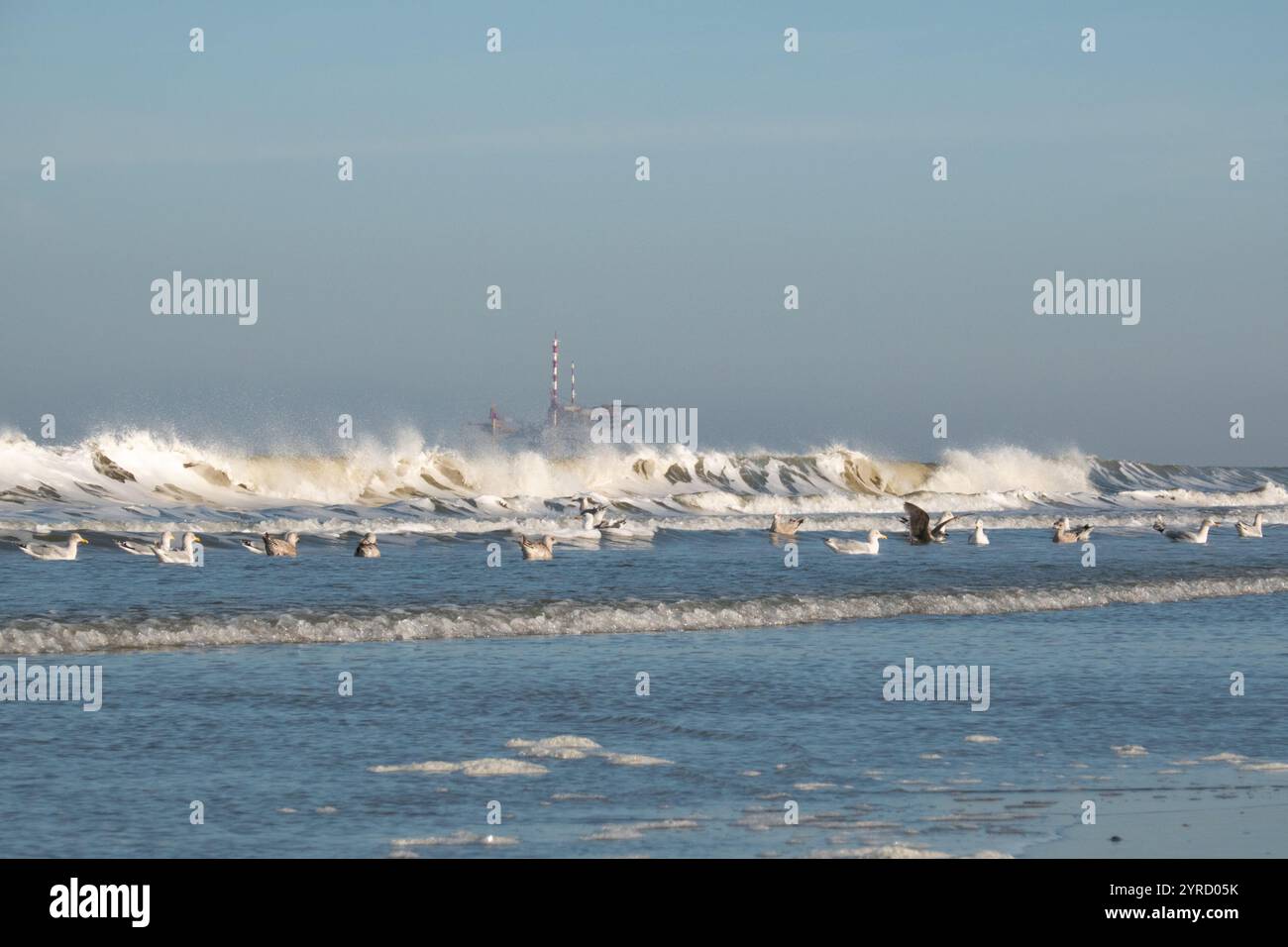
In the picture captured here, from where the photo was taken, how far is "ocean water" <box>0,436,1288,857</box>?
7.93 m

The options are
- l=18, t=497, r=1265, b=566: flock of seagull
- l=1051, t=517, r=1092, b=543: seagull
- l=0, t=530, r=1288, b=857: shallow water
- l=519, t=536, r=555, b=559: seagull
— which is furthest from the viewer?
l=1051, t=517, r=1092, b=543: seagull

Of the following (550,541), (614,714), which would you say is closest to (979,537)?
(550,541)

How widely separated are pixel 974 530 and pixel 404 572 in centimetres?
1379

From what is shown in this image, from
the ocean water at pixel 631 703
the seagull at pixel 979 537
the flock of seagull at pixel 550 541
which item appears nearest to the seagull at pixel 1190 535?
the flock of seagull at pixel 550 541

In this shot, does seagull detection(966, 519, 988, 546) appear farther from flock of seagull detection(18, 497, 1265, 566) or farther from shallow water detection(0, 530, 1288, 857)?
shallow water detection(0, 530, 1288, 857)

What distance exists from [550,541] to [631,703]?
521 inches

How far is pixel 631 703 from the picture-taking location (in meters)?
11.6

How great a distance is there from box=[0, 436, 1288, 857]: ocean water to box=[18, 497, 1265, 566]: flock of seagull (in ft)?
1.41

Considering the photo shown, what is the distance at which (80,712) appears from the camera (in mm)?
10711

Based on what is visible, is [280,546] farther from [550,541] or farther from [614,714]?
[614,714]

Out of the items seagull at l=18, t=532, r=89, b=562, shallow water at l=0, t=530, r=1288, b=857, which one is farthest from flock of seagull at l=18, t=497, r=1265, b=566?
shallow water at l=0, t=530, r=1288, b=857
